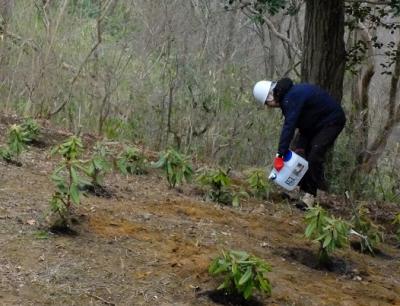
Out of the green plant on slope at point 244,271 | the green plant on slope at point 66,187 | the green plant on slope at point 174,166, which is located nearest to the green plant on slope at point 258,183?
the green plant on slope at point 174,166

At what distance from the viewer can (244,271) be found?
14.6 feet

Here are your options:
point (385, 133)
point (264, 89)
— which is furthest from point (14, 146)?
point (385, 133)

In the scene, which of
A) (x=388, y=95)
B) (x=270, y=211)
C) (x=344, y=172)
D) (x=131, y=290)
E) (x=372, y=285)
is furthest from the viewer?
(x=388, y=95)

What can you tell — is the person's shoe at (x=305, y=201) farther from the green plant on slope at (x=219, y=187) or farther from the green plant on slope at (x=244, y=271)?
the green plant on slope at (x=244, y=271)

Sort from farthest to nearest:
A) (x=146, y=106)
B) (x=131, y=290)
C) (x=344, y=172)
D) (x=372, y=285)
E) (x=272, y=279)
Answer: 1. (x=146, y=106)
2. (x=344, y=172)
3. (x=372, y=285)
4. (x=272, y=279)
5. (x=131, y=290)

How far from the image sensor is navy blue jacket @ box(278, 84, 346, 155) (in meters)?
7.82

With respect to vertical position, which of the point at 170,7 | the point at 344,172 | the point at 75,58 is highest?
the point at 170,7

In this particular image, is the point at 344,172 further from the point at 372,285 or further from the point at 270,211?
the point at 372,285

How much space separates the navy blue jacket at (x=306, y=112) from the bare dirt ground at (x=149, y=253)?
109 centimetres

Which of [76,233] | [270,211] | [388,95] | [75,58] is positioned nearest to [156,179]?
[270,211]

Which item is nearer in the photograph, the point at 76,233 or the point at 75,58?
the point at 76,233

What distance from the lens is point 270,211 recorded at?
7.43 meters

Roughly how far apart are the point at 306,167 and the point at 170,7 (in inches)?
220

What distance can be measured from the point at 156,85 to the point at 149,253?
7315 millimetres
